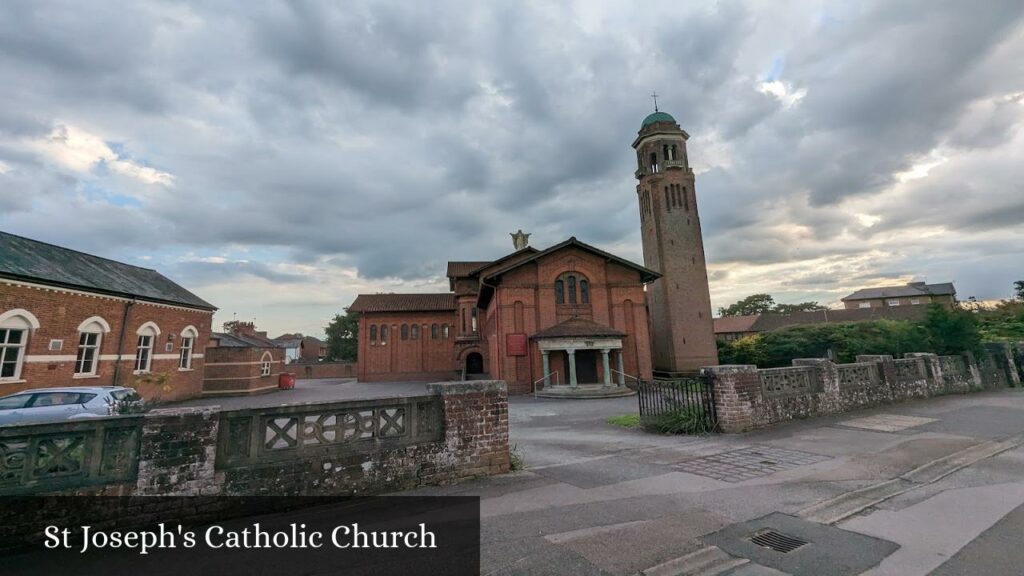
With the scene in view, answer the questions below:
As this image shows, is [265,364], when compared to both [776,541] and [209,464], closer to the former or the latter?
[209,464]

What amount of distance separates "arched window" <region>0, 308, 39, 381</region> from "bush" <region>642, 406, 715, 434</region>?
76.8 ft

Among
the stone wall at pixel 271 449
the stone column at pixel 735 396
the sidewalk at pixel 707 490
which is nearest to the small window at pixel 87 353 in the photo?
the stone wall at pixel 271 449

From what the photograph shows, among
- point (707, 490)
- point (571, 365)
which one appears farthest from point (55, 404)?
point (571, 365)

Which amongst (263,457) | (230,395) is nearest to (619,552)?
(263,457)

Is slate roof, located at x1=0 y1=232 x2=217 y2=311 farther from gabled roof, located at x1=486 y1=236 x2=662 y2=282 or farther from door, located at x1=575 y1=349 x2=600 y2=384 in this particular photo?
door, located at x1=575 y1=349 x2=600 y2=384

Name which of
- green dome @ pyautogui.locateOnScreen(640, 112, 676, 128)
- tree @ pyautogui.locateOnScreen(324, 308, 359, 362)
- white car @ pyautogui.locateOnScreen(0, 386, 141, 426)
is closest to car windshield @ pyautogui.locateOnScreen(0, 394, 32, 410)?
white car @ pyautogui.locateOnScreen(0, 386, 141, 426)

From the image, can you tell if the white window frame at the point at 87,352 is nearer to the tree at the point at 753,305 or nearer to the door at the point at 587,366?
the door at the point at 587,366

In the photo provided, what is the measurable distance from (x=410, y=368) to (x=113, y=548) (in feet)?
121

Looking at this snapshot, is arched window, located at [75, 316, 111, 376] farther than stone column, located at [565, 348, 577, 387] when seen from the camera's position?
No

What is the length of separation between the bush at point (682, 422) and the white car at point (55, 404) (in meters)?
13.0

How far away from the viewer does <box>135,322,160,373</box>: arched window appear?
21.2 metres

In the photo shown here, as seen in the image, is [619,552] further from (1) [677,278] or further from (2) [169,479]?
(1) [677,278]

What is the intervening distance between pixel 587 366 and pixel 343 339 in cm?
5122

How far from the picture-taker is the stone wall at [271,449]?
13.3 ft
